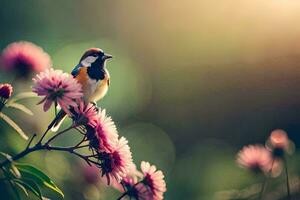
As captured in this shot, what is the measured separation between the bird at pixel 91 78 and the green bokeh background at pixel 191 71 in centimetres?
131

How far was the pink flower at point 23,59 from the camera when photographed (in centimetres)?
165

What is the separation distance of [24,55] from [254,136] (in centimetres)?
179

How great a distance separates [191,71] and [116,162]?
2.48 m

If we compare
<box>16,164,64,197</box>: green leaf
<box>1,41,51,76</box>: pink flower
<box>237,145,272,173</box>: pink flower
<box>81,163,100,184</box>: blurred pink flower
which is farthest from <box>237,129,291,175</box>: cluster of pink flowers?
<box>16,164,64,197</box>: green leaf

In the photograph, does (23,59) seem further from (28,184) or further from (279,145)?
(279,145)

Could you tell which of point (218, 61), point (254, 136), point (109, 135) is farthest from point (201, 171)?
point (109, 135)

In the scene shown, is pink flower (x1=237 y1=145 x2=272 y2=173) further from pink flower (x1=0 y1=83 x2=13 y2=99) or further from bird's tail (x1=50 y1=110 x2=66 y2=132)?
pink flower (x1=0 y1=83 x2=13 y2=99)

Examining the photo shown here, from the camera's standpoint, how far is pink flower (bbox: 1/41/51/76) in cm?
165

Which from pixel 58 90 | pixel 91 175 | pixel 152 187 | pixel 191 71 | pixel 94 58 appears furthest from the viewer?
pixel 191 71

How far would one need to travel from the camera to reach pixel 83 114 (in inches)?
44.9

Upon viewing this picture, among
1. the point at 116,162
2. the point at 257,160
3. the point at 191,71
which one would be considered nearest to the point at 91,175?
the point at 257,160

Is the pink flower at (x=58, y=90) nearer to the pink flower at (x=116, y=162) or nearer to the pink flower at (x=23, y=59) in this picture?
the pink flower at (x=116, y=162)

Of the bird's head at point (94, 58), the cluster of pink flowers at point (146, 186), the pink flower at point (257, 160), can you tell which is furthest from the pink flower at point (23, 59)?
the pink flower at point (257, 160)

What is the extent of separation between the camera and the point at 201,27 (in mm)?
3801
